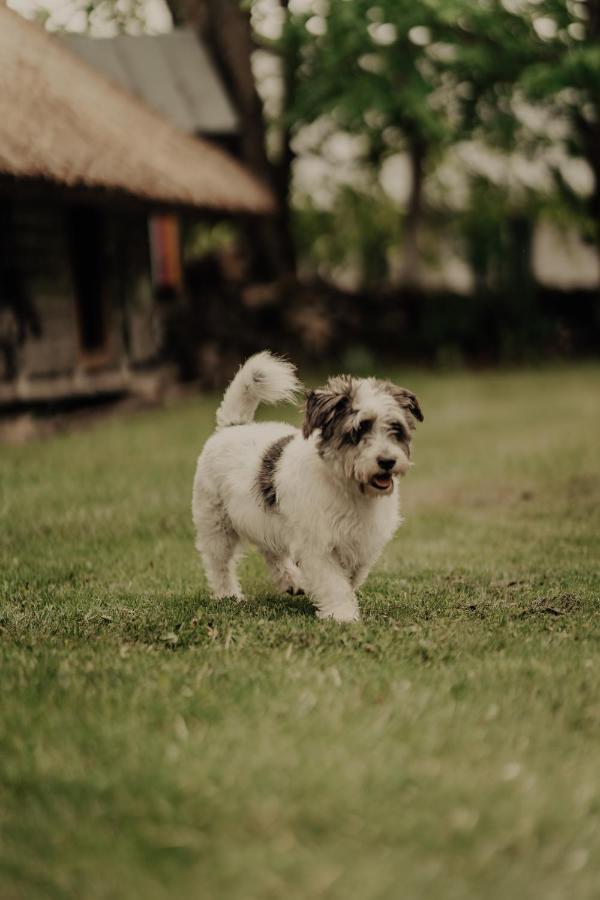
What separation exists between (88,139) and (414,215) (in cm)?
→ 1425

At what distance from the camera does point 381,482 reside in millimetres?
5074

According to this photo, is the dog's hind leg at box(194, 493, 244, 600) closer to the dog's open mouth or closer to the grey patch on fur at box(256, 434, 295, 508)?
the grey patch on fur at box(256, 434, 295, 508)

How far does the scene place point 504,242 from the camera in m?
28.6

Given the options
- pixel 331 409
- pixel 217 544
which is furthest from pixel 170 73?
pixel 331 409

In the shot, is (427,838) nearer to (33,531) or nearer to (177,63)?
(33,531)

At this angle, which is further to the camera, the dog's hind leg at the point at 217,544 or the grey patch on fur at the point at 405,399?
the dog's hind leg at the point at 217,544

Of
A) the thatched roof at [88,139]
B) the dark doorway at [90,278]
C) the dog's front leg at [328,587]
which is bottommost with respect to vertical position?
the dog's front leg at [328,587]

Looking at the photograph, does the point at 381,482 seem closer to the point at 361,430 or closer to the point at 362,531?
the point at 361,430

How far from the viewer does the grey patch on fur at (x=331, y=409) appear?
5125mm

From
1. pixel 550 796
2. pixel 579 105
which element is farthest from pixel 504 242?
pixel 550 796

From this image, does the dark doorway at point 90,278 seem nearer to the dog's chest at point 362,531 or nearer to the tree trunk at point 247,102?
the tree trunk at point 247,102

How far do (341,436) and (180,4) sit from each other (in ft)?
67.2

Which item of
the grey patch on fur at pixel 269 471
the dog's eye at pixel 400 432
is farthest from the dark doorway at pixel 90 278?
the dog's eye at pixel 400 432

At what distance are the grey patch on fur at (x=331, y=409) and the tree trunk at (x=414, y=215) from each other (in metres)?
20.6
